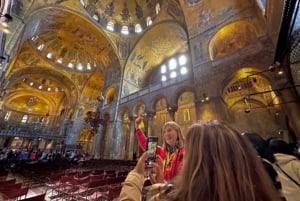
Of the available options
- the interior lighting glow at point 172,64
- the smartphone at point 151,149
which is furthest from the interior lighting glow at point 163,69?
the smartphone at point 151,149

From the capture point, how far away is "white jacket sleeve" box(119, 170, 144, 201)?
3.01 ft

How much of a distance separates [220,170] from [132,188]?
609 millimetres

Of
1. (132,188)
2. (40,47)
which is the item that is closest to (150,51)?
(40,47)

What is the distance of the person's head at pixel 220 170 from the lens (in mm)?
594

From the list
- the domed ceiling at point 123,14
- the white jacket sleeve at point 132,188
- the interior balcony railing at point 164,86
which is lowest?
the white jacket sleeve at point 132,188

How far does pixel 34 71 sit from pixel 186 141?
1030 inches

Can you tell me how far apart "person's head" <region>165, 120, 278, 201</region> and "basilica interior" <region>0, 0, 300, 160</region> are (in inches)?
196

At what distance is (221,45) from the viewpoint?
11.5 m

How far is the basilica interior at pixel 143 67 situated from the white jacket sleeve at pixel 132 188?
17.4ft

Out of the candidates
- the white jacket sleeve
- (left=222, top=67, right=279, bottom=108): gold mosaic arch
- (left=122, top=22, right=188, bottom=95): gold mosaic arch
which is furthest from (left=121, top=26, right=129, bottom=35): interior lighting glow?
the white jacket sleeve

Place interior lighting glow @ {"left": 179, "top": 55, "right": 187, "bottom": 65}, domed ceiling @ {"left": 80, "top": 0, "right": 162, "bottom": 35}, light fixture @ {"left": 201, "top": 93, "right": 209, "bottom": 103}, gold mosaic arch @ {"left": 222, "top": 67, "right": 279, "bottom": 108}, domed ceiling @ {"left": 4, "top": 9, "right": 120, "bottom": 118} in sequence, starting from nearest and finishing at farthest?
light fixture @ {"left": 201, "top": 93, "right": 209, "bottom": 103} < gold mosaic arch @ {"left": 222, "top": 67, "right": 279, "bottom": 108} < interior lighting glow @ {"left": 179, "top": 55, "right": 187, "bottom": 65} < domed ceiling @ {"left": 4, "top": 9, "right": 120, "bottom": 118} < domed ceiling @ {"left": 80, "top": 0, "right": 162, "bottom": 35}

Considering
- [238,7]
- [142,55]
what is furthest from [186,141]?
[142,55]

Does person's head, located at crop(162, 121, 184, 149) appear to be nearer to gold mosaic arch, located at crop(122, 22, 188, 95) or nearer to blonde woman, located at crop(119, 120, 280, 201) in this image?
blonde woman, located at crop(119, 120, 280, 201)

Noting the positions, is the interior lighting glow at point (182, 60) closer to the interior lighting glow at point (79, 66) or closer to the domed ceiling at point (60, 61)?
the domed ceiling at point (60, 61)
